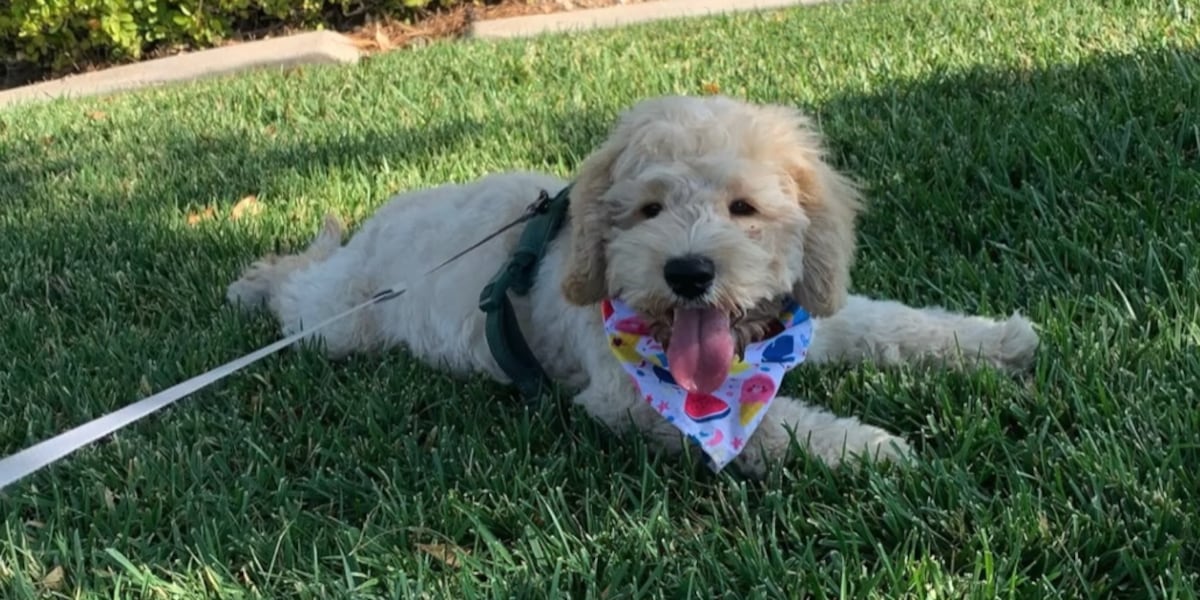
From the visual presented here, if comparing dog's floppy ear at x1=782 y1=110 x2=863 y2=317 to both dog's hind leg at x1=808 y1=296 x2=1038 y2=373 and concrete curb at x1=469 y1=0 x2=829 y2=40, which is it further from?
concrete curb at x1=469 y1=0 x2=829 y2=40

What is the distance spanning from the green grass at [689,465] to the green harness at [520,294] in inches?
6.1

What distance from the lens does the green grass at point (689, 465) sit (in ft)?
8.17

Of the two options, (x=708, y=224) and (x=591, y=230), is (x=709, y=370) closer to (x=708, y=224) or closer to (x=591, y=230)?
(x=708, y=224)

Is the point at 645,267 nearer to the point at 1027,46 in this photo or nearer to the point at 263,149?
the point at 1027,46

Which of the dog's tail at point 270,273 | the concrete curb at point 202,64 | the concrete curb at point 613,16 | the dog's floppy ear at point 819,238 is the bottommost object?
the concrete curb at point 202,64

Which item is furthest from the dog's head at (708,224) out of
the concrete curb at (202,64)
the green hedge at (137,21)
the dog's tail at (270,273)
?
the green hedge at (137,21)

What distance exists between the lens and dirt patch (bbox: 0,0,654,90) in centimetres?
1195

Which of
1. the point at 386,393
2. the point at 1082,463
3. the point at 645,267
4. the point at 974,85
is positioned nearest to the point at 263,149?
the point at 386,393

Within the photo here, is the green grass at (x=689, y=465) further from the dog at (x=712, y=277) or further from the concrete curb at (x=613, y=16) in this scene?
the concrete curb at (x=613, y=16)

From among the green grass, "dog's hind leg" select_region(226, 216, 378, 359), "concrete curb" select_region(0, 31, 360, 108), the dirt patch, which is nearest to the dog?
the green grass

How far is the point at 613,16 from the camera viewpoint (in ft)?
36.7

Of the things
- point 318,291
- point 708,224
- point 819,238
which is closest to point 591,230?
point 708,224

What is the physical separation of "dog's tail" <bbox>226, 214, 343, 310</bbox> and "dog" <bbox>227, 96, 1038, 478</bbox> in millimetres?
1232

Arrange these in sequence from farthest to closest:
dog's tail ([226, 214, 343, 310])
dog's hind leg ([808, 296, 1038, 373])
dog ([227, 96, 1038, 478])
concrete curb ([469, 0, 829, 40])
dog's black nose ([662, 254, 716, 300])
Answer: concrete curb ([469, 0, 829, 40])
dog's tail ([226, 214, 343, 310])
dog's hind leg ([808, 296, 1038, 373])
dog ([227, 96, 1038, 478])
dog's black nose ([662, 254, 716, 300])
